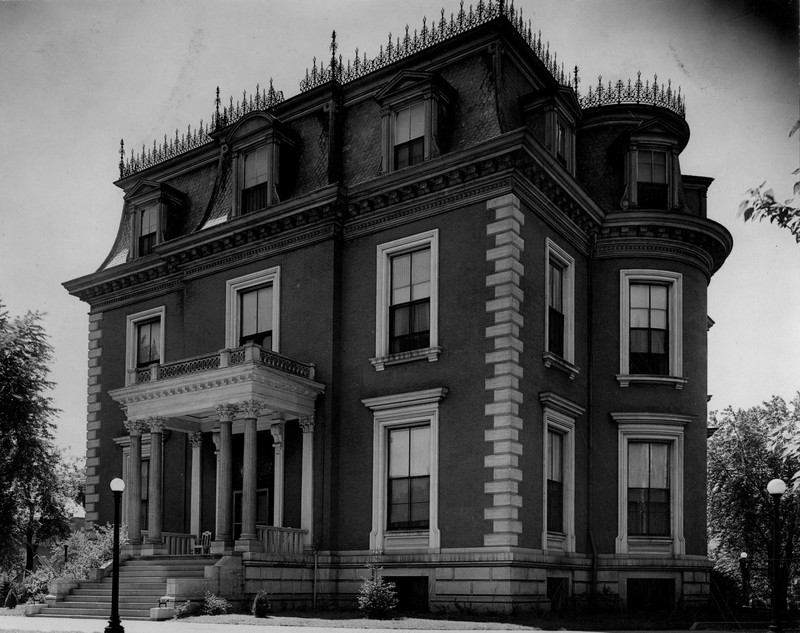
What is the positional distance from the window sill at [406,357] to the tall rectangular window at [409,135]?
5142 mm

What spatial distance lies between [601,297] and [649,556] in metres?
7.22

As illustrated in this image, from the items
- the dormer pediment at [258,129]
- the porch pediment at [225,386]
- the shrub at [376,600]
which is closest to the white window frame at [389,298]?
the porch pediment at [225,386]

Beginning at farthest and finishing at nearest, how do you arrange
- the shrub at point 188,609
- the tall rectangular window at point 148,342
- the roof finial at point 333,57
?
1. the tall rectangular window at point 148,342
2. the roof finial at point 333,57
3. the shrub at point 188,609

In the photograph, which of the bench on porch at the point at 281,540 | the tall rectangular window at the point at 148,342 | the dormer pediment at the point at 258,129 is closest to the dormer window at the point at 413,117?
the dormer pediment at the point at 258,129

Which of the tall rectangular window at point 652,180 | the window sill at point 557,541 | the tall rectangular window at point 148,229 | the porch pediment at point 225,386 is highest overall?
the tall rectangular window at point 652,180

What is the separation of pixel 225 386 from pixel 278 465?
3.00 metres

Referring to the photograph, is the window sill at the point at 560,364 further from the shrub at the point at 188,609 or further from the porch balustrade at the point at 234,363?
the shrub at the point at 188,609

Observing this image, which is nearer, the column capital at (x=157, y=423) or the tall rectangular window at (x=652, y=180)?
the column capital at (x=157, y=423)

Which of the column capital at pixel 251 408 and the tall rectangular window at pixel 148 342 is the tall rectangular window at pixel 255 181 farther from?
the column capital at pixel 251 408

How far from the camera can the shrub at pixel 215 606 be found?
21.7 meters

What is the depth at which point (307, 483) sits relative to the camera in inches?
1001

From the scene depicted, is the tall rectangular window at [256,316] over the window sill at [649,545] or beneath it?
over

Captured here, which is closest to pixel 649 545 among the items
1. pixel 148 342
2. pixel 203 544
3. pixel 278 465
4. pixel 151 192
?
pixel 278 465

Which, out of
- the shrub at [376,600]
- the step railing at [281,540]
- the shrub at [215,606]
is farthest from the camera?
the step railing at [281,540]
